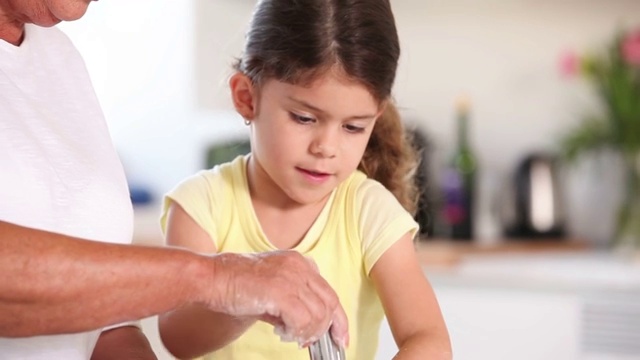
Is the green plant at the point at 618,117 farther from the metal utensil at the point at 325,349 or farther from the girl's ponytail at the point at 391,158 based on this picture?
the metal utensil at the point at 325,349

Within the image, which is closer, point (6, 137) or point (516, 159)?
point (6, 137)

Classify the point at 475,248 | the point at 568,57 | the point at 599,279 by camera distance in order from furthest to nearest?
the point at 568,57, the point at 475,248, the point at 599,279

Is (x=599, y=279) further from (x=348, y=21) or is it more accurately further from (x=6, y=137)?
(x=6, y=137)

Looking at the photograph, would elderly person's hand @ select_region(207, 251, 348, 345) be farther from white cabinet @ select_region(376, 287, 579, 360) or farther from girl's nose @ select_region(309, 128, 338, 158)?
white cabinet @ select_region(376, 287, 579, 360)

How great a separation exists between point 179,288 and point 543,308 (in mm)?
1508

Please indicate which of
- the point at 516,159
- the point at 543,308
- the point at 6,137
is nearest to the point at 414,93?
the point at 516,159

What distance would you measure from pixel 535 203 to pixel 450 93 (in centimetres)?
46

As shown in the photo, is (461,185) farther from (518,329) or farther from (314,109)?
(314,109)

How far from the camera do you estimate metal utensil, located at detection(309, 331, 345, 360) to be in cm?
96

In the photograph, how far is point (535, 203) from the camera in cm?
323

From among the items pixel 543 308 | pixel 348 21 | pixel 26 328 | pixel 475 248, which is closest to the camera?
pixel 26 328

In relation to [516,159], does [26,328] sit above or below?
above

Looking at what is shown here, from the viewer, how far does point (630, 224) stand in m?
3.10

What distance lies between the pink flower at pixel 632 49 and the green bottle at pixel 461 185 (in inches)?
19.6
